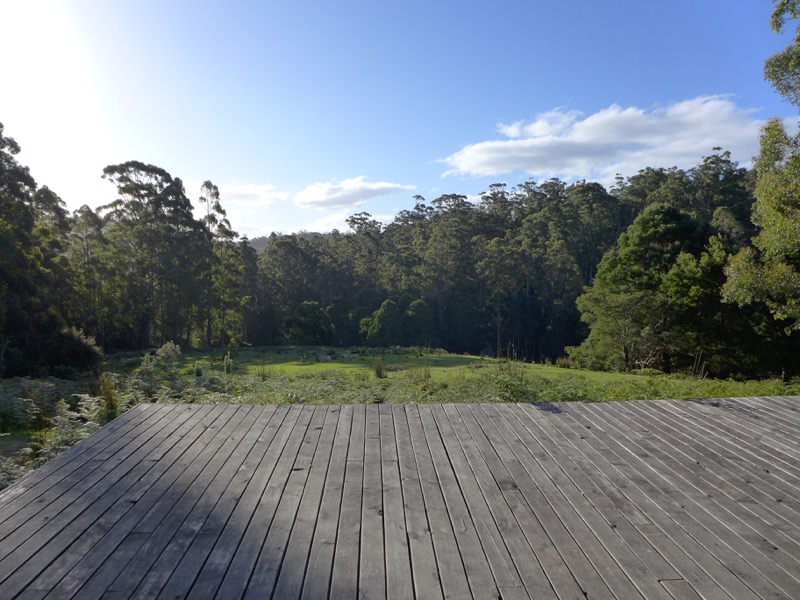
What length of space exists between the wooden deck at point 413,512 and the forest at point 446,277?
7.45 m

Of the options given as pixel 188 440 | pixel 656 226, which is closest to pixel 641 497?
pixel 188 440

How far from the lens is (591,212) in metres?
41.4

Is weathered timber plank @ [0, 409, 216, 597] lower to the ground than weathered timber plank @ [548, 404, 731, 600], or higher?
higher

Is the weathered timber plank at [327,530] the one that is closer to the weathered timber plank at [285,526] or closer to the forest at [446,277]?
the weathered timber plank at [285,526]

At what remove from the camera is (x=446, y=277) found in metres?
41.9

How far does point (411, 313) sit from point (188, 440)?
3313 cm

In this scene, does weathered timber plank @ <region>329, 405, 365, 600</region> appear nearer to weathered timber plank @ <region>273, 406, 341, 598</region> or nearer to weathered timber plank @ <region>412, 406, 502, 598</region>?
weathered timber plank @ <region>273, 406, 341, 598</region>

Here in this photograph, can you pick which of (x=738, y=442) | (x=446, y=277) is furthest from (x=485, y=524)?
(x=446, y=277)

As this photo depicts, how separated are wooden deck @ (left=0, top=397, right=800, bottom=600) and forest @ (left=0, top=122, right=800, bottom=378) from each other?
24.4 feet


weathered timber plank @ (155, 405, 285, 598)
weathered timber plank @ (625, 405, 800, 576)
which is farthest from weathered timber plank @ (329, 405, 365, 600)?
weathered timber plank @ (625, 405, 800, 576)

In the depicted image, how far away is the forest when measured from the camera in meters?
16.8

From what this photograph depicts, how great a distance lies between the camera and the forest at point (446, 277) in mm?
16766

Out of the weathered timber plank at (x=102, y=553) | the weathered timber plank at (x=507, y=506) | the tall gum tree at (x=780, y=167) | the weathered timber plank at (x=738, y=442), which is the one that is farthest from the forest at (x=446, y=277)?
the weathered timber plank at (x=102, y=553)

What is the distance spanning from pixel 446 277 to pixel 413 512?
129ft
